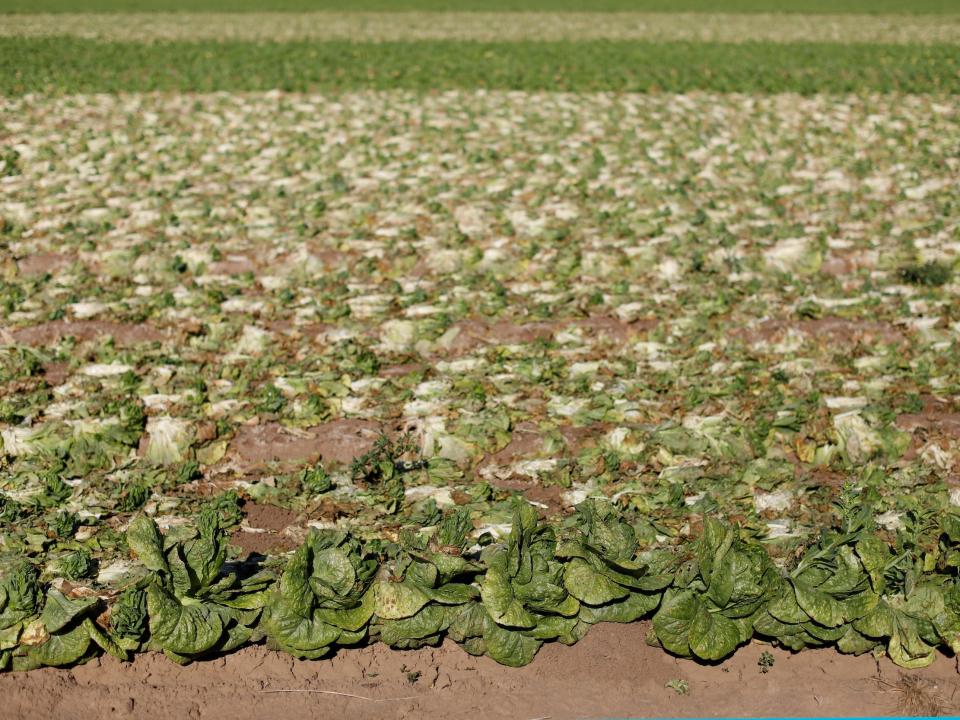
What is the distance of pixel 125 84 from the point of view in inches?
852

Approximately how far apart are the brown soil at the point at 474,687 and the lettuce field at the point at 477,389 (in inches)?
2.8

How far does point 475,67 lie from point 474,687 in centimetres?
2186

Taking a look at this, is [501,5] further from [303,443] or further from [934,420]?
[303,443]

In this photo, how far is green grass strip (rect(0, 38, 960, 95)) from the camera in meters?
21.4

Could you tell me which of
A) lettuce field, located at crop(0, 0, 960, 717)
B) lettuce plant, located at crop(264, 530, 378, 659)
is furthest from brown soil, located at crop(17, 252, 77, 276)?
lettuce plant, located at crop(264, 530, 378, 659)

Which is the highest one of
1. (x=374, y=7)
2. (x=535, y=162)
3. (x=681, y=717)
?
(x=374, y=7)

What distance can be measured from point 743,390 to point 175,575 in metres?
4.26

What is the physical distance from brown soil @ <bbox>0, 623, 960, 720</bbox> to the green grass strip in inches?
709

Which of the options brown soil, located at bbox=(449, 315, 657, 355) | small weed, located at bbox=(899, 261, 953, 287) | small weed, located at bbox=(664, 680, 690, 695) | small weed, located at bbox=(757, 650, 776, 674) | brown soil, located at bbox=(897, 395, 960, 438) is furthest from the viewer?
small weed, located at bbox=(899, 261, 953, 287)

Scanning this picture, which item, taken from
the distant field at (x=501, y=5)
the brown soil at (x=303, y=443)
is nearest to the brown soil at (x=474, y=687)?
the brown soil at (x=303, y=443)

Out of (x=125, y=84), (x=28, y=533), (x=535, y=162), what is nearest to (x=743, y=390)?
(x=28, y=533)

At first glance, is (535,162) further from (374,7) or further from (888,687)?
(374,7)

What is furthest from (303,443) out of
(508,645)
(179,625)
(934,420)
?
(934,420)

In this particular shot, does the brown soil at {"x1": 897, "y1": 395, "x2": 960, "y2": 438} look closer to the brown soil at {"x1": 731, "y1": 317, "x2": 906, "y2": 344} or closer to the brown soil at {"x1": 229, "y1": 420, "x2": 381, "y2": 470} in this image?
the brown soil at {"x1": 731, "y1": 317, "x2": 906, "y2": 344}
